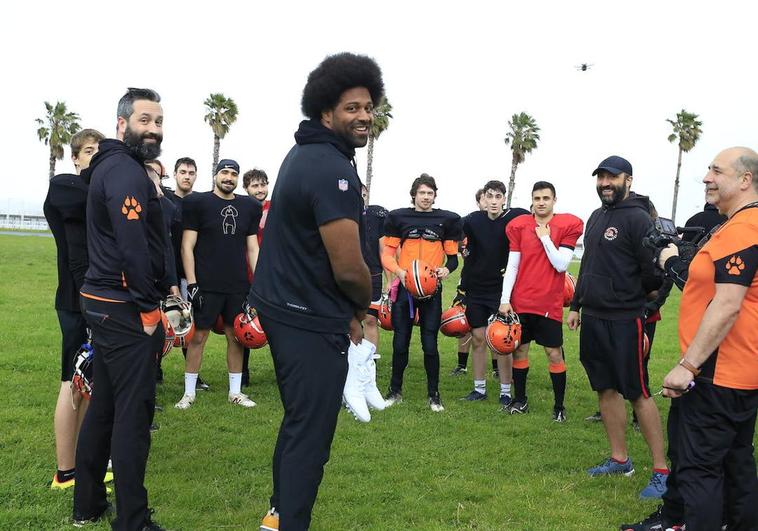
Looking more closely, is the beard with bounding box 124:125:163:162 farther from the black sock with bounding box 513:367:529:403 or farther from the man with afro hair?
the black sock with bounding box 513:367:529:403

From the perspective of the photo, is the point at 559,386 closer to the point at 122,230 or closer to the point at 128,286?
the point at 128,286

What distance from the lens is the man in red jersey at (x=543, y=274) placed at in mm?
7383

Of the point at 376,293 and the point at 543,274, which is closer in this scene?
the point at 543,274

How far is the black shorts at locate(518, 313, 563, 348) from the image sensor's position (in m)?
7.39

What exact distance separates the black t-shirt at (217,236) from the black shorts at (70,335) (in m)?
2.68

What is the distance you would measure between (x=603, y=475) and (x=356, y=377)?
2.71m

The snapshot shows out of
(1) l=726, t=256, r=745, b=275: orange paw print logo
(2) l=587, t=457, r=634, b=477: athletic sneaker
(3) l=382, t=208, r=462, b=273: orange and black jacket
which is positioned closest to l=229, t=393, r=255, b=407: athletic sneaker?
(3) l=382, t=208, r=462, b=273: orange and black jacket

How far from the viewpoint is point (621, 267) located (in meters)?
5.56

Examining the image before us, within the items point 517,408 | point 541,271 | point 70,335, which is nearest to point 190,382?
point 70,335

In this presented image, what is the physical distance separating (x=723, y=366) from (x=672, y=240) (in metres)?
0.98

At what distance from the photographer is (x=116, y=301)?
3924 millimetres

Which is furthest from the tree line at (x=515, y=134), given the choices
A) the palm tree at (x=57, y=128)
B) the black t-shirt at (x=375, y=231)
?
the black t-shirt at (x=375, y=231)

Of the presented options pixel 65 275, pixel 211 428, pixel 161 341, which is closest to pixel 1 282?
pixel 211 428

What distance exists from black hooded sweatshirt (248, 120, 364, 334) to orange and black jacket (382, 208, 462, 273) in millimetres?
4560
